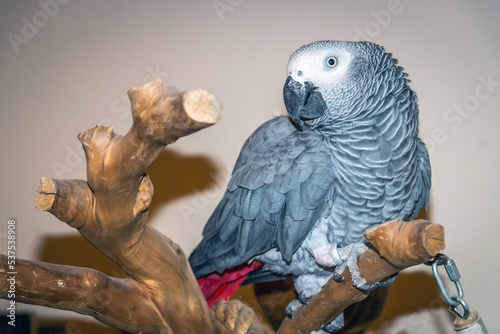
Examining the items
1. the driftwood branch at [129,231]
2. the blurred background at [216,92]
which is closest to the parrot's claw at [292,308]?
the driftwood branch at [129,231]

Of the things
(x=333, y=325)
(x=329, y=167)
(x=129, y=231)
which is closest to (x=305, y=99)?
(x=329, y=167)

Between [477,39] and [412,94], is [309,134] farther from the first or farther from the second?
[477,39]

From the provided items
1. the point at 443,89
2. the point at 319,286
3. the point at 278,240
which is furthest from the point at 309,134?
the point at 443,89

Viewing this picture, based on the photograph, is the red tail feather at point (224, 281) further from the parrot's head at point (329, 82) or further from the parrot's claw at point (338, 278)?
the parrot's head at point (329, 82)

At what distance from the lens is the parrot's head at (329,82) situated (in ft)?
3.62

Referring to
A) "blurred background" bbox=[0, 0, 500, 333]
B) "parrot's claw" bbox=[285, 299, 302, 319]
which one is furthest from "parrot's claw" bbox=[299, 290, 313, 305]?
"blurred background" bbox=[0, 0, 500, 333]

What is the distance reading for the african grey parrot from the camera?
1109 mm

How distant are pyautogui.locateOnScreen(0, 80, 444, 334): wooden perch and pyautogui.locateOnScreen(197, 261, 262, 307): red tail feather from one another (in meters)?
0.14

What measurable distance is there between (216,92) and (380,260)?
1.03 meters

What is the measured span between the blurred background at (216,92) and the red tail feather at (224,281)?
1.41 ft

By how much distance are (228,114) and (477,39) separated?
36.4 inches

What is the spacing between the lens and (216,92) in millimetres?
1737

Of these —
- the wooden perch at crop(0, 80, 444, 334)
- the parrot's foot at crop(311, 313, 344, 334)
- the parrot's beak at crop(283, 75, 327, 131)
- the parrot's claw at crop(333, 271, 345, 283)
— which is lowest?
the parrot's foot at crop(311, 313, 344, 334)

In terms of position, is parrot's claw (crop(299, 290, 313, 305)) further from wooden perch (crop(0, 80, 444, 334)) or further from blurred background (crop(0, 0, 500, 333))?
blurred background (crop(0, 0, 500, 333))
